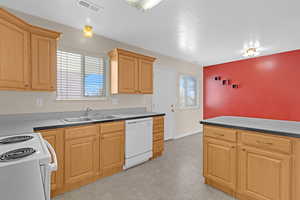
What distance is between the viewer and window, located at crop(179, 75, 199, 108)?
193 inches

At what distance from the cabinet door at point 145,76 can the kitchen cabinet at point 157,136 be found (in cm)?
72

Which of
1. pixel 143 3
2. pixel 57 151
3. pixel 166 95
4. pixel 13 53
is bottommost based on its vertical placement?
pixel 57 151

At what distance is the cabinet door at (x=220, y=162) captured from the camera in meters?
1.79

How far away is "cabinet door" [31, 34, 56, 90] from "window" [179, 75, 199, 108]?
3710 millimetres

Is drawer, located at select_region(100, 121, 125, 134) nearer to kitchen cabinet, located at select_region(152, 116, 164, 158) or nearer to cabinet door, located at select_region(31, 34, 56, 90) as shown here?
kitchen cabinet, located at select_region(152, 116, 164, 158)

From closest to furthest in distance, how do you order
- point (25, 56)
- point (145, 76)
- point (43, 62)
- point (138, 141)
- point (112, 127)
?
point (25, 56) < point (43, 62) < point (112, 127) < point (138, 141) < point (145, 76)

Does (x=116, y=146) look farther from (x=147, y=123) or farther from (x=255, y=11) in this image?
(x=255, y=11)

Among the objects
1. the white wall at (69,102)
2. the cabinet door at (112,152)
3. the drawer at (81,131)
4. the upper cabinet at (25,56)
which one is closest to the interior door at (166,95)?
the white wall at (69,102)

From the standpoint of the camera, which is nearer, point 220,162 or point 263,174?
point 263,174

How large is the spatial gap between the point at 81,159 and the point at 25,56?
1585 millimetres

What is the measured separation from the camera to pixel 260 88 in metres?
4.23

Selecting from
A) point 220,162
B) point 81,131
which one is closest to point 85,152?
point 81,131

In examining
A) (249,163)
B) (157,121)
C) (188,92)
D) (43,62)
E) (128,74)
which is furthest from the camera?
(188,92)

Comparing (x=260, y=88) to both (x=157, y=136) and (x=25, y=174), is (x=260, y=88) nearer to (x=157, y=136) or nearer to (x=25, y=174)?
(x=157, y=136)
